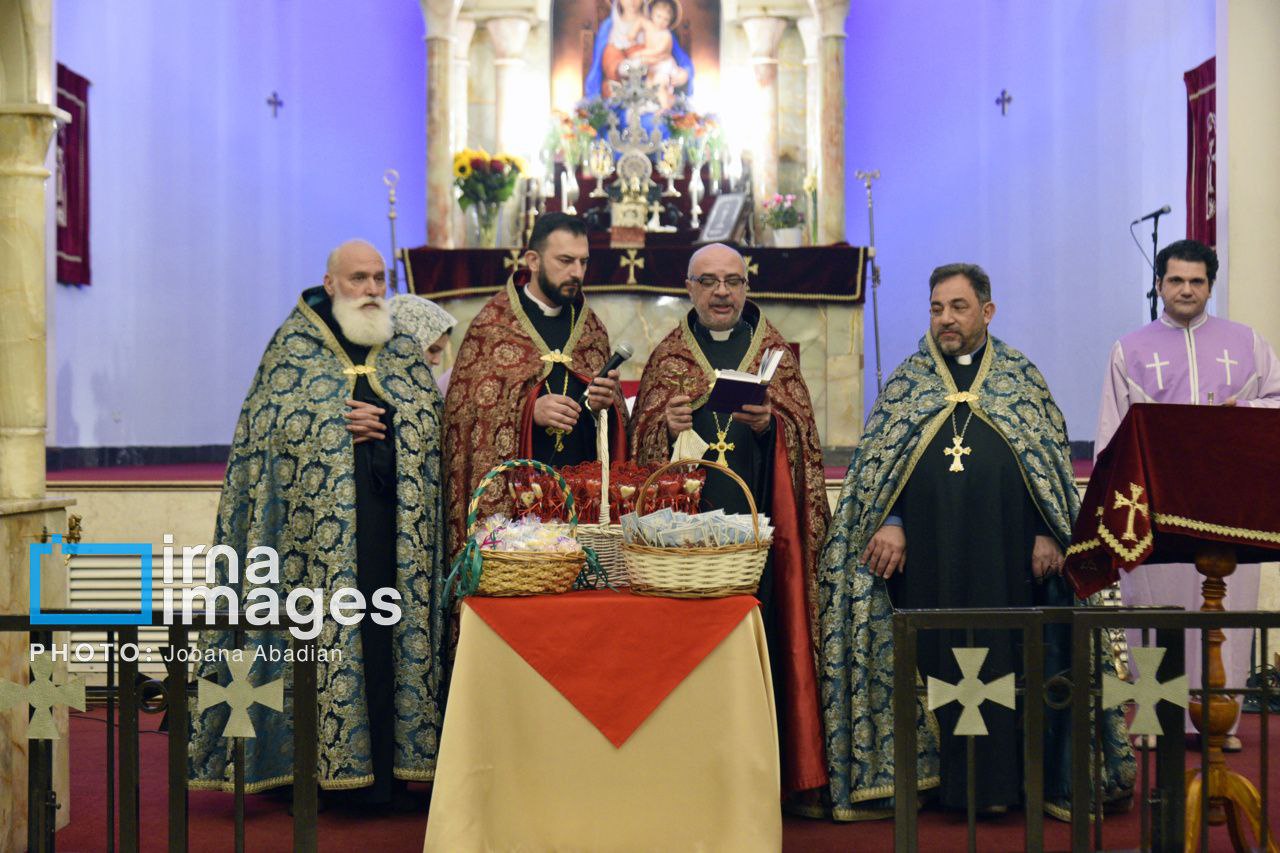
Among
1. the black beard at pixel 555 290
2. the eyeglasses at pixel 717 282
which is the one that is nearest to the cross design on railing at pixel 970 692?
the eyeglasses at pixel 717 282

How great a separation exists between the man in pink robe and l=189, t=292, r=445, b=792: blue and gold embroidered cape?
8.59 feet

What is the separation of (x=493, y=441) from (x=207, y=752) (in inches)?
57.4

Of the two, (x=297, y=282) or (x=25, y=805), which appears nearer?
(x=25, y=805)

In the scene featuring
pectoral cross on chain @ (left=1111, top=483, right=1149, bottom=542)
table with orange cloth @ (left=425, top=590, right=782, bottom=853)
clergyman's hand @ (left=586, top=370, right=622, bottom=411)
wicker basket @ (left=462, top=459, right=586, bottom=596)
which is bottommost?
table with orange cloth @ (left=425, top=590, right=782, bottom=853)

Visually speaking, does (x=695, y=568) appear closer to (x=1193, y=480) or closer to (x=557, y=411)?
(x=557, y=411)

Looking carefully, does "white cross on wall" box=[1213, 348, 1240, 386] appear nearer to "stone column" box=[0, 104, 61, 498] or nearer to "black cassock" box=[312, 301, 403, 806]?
"black cassock" box=[312, 301, 403, 806]

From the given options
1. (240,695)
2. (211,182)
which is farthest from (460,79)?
(240,695)

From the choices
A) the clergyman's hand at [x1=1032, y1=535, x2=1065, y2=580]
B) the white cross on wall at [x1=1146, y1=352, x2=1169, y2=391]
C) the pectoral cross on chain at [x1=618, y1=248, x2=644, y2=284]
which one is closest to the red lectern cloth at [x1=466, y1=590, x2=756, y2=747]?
the clergyman's hand at [x1=1032, y1=535, x2=1065, y2=580]

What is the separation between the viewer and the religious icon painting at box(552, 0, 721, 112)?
13195 millimetres

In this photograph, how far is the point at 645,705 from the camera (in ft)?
13.3

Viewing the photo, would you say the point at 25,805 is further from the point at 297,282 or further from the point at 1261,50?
the point at 297,282

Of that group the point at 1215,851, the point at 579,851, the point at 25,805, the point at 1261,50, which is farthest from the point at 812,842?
the point at 1261,50

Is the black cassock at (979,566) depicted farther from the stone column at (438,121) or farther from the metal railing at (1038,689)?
the stone column at (438,121)

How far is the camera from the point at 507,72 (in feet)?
42.9
